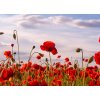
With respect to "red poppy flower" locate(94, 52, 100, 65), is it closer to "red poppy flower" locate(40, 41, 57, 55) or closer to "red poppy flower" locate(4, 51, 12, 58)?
"red poppy flower" locate(40, 41, 57, 55)

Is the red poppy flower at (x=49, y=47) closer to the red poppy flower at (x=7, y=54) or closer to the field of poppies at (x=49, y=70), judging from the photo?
the field of poppies at (x=49, y=70)

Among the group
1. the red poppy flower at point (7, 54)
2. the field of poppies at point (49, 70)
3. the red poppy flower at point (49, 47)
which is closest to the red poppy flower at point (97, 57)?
the field of poppies at point (49, 70)

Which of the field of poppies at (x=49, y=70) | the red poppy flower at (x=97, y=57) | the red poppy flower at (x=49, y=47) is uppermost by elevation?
the red poppy flower at (x=49, y=47)

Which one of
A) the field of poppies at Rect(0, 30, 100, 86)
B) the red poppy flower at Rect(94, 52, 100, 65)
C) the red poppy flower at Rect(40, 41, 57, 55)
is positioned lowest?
the field of poppies at Rect(0, 30, 100, 86)

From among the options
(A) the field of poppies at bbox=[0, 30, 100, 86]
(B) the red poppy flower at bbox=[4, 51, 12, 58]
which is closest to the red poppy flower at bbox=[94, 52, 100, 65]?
(A) the field of poppies at bbox=[0, 30, 100, 86]

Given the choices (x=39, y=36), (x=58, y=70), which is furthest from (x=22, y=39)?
(x=58, y=70)

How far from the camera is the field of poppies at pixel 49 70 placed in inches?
49.2

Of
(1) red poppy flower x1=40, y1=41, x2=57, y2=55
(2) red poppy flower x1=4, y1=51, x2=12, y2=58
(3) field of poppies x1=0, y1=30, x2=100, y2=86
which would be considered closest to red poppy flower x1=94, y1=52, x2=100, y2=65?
(3) field of poppies x1=0, y1=30, x2=100, y2=86

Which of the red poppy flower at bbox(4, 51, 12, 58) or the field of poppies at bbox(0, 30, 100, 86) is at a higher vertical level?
the red poppy flower at bbox(4, 51, 12, 58)

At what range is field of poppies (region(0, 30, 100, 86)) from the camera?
1249 millimetres
